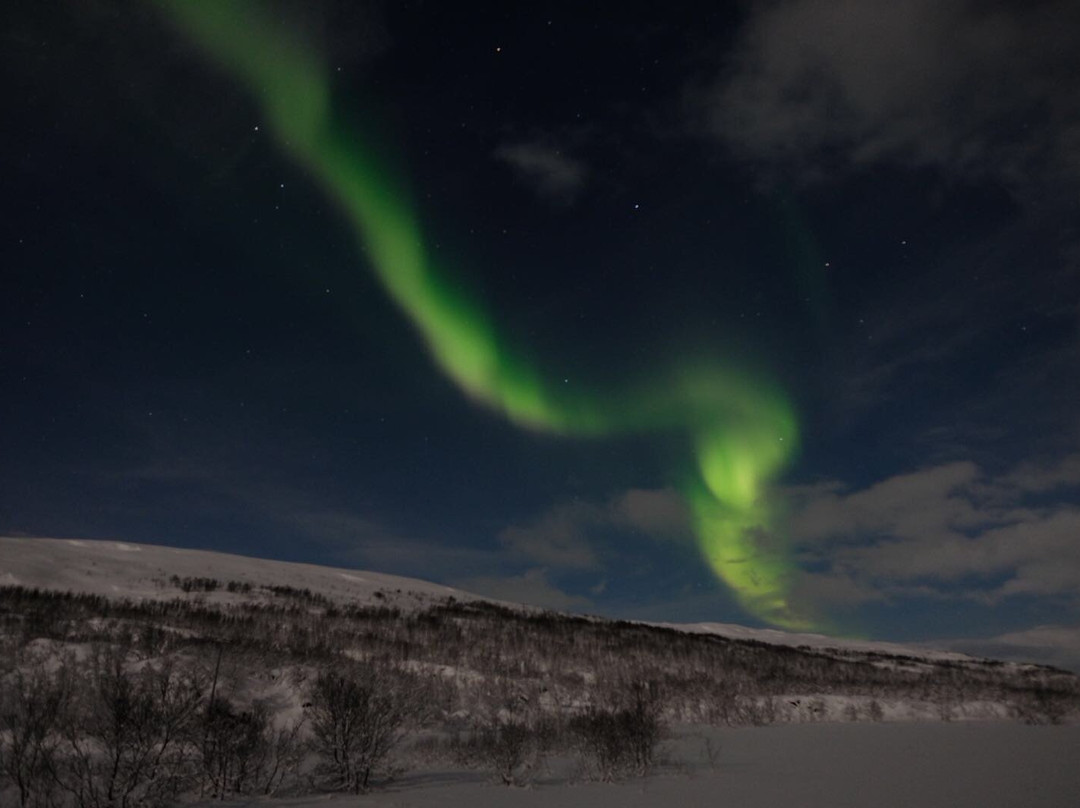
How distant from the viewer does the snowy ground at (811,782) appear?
7.04m

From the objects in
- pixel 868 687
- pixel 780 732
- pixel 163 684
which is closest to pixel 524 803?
pixel 163 684

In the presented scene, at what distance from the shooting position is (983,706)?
2317 centimetres

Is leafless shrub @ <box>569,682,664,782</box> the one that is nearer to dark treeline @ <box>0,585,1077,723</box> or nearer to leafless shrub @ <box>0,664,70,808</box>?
leafless shrub @ <box>0,664,70,808</box>

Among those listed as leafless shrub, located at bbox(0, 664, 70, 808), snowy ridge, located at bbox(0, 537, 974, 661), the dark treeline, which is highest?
snowy ridge, located at bbox(0, 537, 974, 661)

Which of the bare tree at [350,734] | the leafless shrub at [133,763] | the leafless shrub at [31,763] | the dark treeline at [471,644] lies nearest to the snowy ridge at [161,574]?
the dark treeline at [471,644]

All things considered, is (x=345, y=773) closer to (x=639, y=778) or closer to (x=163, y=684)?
(x=163, y=684)

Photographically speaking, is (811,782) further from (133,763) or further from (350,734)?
(133,763)

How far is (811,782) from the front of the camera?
8.21 metres

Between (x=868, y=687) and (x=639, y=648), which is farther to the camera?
(x=639, y=648)

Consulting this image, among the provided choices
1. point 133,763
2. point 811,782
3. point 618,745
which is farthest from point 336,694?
point 811,782

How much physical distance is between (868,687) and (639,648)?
1070 cm

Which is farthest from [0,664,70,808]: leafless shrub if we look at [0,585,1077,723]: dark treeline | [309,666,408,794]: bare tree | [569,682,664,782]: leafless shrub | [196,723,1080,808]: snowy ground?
[0,585,1077,723]: dark treeline

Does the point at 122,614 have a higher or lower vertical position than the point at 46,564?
lower

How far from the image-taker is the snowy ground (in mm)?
7035
